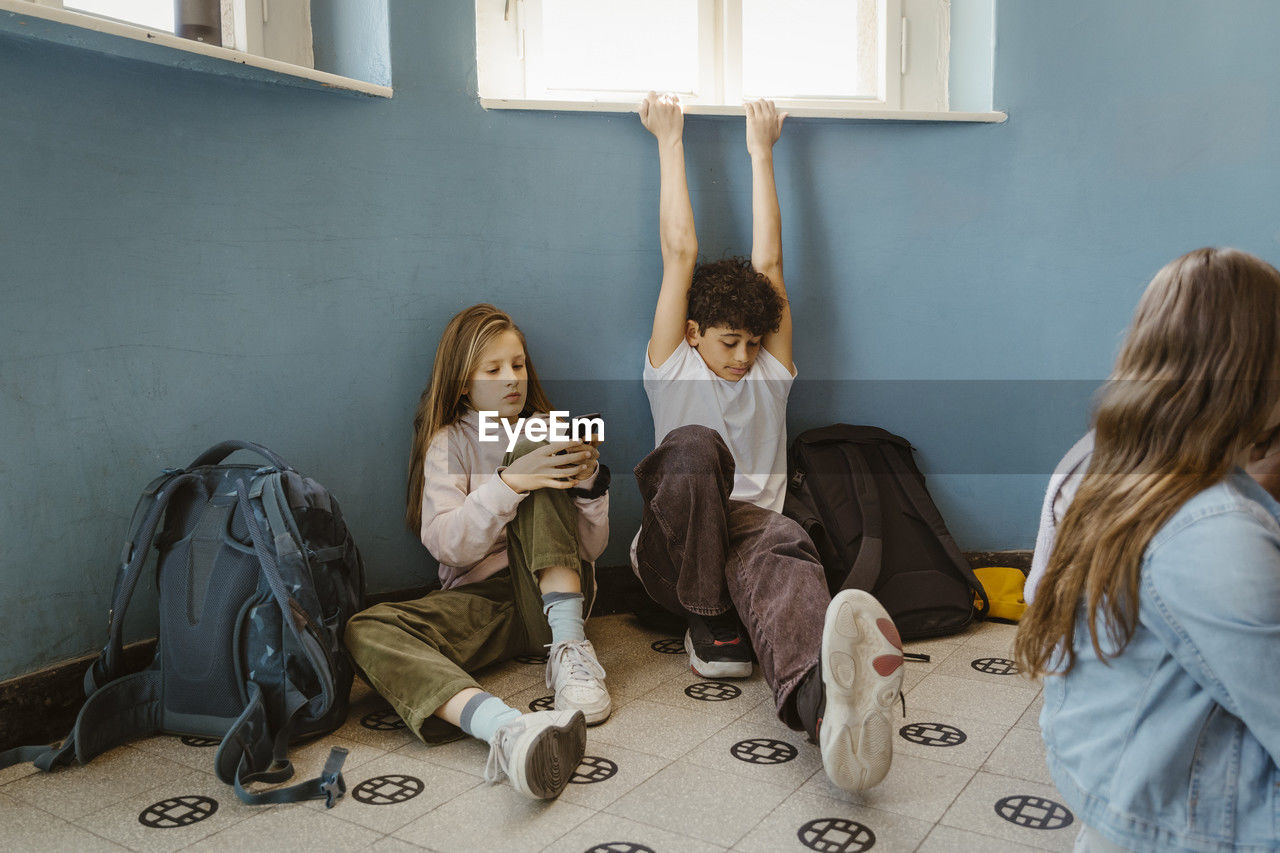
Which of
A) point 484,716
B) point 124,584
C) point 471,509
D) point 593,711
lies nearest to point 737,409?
point 471,509

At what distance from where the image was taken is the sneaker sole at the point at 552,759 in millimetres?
1172

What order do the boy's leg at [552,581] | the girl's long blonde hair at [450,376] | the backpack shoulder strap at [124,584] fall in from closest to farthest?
the backpack shoulder strap at [124,584] < the boy's leg at [552,581] < the girl's long blonde hair at [450,376]

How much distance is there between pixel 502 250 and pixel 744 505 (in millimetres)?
737

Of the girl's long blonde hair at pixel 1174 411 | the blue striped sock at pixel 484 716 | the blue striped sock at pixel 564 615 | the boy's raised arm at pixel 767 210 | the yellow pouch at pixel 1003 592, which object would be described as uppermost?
the boy's raised arm at pixel 767 210

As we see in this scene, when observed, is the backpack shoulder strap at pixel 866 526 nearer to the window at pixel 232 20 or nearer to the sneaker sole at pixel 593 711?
the sneaker sole at pixel 593 711

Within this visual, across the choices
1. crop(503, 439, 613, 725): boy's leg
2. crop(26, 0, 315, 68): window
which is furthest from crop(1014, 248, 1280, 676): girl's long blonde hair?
crop(26, 0, 315, 68): window

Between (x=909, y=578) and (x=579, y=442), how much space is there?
781 millimetres

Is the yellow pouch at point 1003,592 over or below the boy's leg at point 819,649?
below

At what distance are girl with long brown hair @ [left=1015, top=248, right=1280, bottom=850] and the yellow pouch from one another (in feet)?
3.73

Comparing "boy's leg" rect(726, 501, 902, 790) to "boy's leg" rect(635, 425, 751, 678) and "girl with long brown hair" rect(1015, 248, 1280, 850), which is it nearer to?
"boy's leg" rect(635, 425, 751, 678)

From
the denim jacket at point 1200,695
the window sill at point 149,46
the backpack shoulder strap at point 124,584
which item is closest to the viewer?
the denim jacket at point 1200,695

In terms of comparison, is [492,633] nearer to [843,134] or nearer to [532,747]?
[532,747]

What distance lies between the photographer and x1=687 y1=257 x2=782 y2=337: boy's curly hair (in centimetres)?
188

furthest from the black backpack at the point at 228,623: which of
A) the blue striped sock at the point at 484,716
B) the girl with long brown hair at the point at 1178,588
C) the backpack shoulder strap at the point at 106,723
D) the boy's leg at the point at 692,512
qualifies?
the girl with long brown hair at the point at 1178,588
